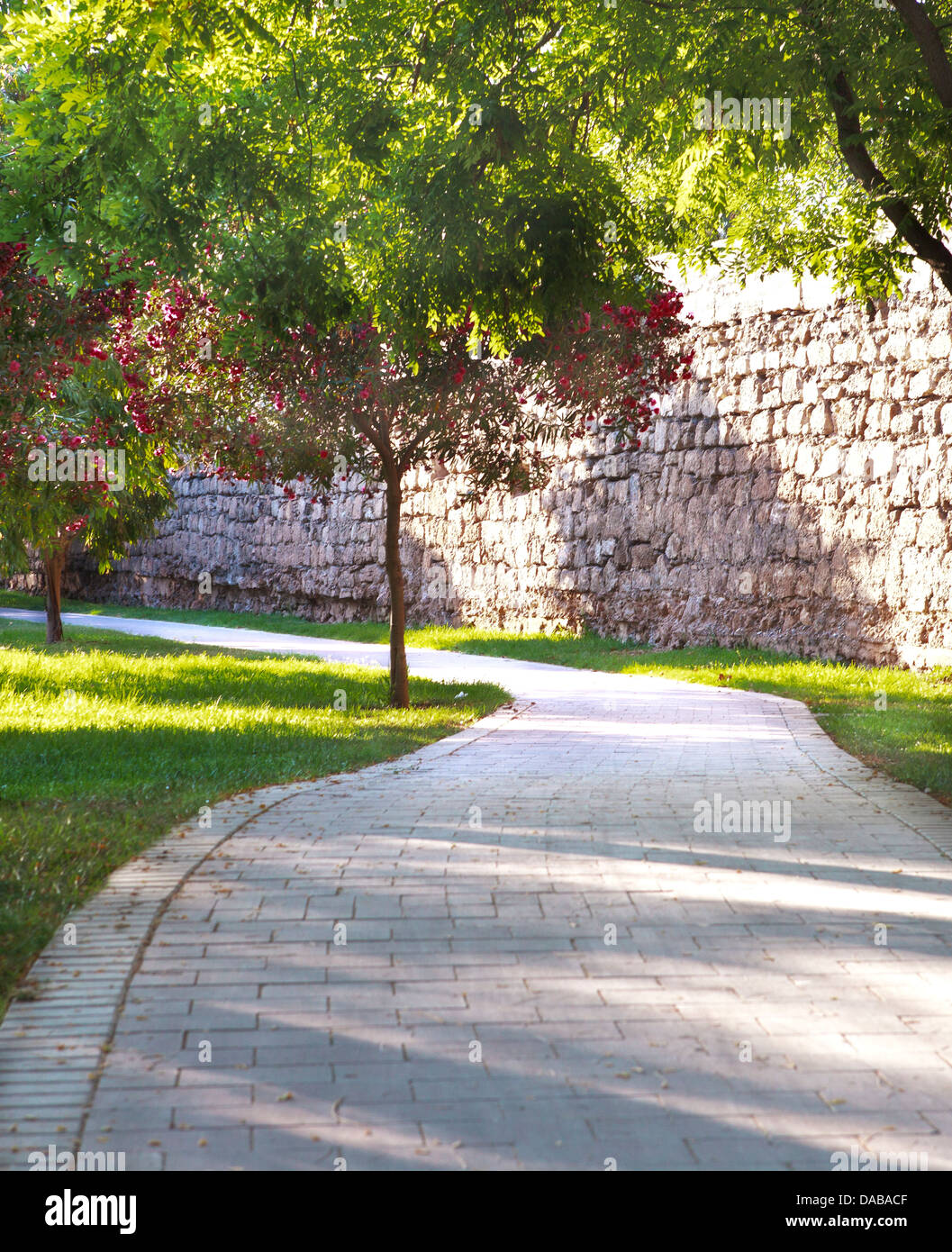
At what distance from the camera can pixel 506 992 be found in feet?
13.0

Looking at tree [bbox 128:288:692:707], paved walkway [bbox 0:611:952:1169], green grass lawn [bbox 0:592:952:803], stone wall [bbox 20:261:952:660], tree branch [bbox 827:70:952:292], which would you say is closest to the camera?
paved walkway [bbox 0:611:952:1169]

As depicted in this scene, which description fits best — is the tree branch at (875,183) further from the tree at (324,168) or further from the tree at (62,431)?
the tree at (62,431)

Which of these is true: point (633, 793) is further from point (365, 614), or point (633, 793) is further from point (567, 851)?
point (365, 614)

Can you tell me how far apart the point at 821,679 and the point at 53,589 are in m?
11.5

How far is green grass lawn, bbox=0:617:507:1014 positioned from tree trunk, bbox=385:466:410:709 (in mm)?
195

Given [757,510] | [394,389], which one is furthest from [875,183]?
[757,510]

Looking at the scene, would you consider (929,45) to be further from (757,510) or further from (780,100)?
(757,510)

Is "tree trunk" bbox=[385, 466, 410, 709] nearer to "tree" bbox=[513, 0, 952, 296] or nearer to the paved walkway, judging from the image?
"tree" bbox=[513, 0, 952, 296]

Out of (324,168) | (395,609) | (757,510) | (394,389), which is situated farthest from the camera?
(757,510)

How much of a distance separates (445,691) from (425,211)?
6.81m

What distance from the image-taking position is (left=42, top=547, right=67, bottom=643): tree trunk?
59.5 ft

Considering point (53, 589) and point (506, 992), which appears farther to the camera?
point (53, 589)

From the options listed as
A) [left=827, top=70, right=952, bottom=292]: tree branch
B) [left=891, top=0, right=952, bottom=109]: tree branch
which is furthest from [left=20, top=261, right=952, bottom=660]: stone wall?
[left=891, top=0, right=952, bottom=109]: tree branch
